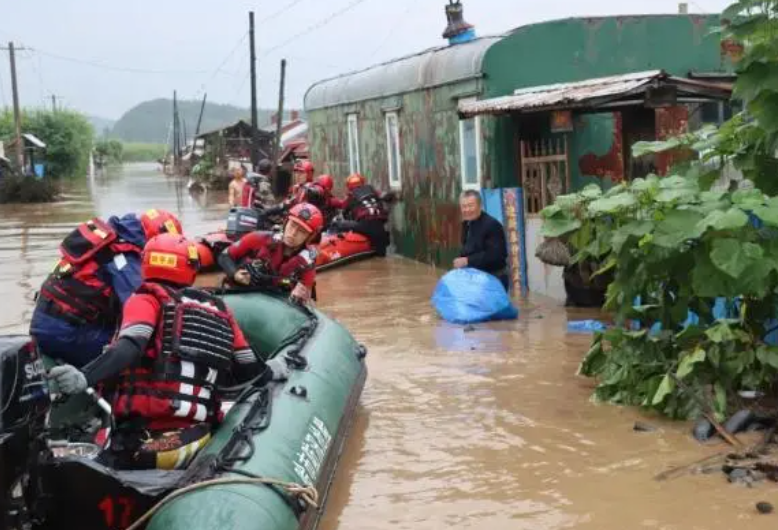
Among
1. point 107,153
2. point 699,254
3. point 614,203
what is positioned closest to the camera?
point 699,254

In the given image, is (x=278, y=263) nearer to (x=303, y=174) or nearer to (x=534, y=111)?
(x=534, y=111)

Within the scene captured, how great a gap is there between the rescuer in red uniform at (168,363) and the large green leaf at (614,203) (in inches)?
101

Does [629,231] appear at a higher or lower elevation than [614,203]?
lower

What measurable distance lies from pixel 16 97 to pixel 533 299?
134ft

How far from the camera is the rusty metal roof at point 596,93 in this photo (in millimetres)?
9484

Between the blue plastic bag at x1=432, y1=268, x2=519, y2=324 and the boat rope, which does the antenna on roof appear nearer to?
the blue plastic bag at x1=432, y1=268, x2=519, y2=324

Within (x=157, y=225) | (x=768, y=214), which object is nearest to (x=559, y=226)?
(x=768, y=214)

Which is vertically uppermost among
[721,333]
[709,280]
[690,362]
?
[709,280]

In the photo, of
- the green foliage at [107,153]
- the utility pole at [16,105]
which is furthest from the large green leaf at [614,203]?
the green foliage at [107,153]

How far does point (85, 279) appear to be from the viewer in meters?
6.26

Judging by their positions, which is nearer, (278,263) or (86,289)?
(86,289)

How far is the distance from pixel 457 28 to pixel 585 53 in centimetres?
229

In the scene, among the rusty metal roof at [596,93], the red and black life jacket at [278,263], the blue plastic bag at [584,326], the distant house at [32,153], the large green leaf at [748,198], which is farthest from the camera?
the distant house at [32,153]

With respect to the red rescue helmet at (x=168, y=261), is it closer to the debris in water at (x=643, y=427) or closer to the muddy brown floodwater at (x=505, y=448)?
the muddy brown floodwater at (x=505, y=448)
